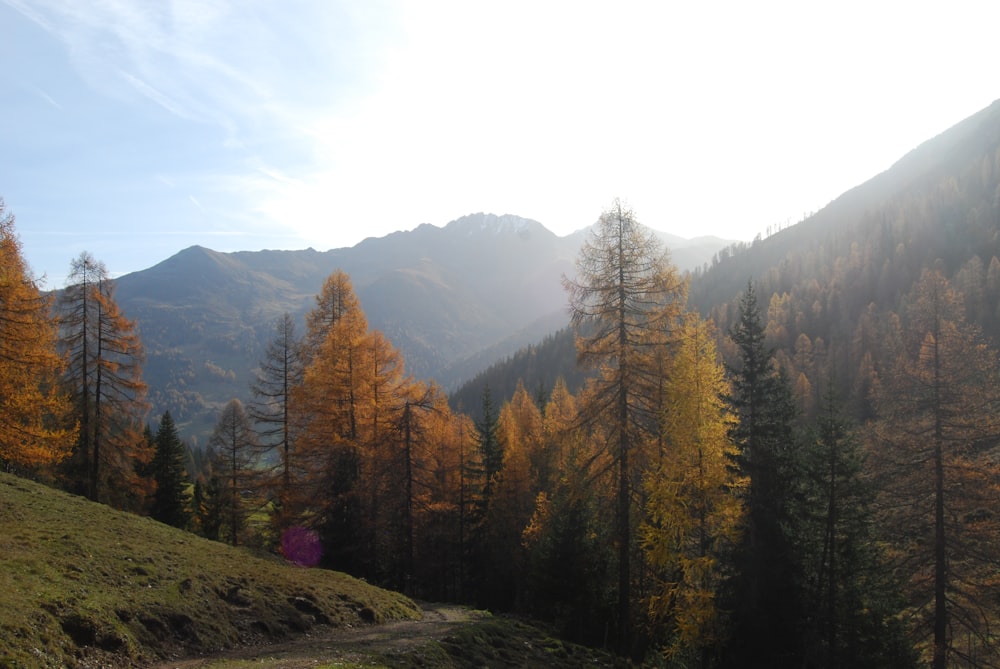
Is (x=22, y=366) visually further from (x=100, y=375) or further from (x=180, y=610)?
(x=180, y=610)

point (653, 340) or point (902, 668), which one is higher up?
point (653, 340)

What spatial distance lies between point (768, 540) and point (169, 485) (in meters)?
44.2

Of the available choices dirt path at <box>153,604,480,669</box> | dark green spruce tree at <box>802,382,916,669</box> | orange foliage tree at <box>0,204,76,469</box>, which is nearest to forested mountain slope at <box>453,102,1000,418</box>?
dark green spruce tree at <box>802,382,916,669</box>

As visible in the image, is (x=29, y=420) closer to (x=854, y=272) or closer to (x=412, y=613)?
(x=412, y=613)

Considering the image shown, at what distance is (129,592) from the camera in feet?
41.9

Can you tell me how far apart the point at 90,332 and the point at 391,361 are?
52.0ft

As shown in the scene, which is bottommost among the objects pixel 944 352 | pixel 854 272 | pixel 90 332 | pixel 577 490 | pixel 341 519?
pixel 341 519

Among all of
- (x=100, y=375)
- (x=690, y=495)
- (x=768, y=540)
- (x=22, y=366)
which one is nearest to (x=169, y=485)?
(x=100, y=375)

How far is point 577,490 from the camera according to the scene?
19.9 m

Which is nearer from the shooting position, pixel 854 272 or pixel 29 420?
pixel 29 420

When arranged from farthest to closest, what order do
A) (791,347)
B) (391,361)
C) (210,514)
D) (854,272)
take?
(854,272)
(791,347)
(210,514)
(391,361)

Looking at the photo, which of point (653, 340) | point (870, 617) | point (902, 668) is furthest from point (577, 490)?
point (902, 668)

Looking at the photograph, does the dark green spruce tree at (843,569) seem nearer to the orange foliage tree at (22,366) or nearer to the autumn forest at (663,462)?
the autumn forest at (663,462)

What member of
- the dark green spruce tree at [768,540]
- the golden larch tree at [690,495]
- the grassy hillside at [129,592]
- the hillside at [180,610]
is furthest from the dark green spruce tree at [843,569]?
the grassy hillside at [129,592]
